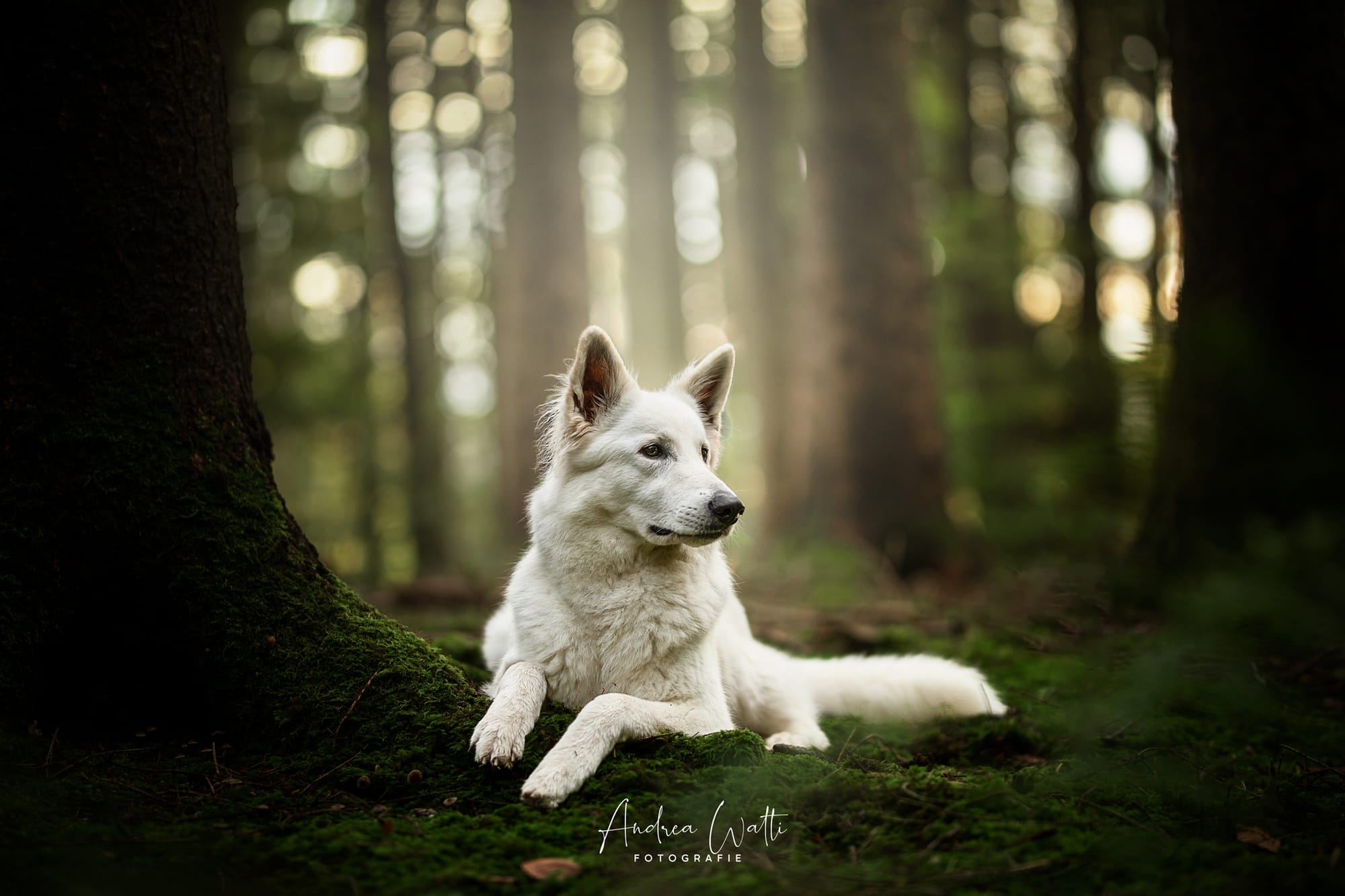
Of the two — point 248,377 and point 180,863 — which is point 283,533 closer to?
point 248,377

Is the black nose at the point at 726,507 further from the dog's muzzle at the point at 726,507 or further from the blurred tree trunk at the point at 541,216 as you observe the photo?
the blurred tree trunk at the point at 541,216

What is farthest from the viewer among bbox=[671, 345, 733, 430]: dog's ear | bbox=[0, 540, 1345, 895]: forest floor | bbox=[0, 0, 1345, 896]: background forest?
bbox=[671, 345, 733, 430]: dog's ear

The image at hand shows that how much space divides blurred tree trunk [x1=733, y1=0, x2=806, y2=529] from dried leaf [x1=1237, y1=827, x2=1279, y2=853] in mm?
13739

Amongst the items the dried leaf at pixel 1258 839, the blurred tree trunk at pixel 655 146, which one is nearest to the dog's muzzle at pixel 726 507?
the dried leaf at pixel 1258 839

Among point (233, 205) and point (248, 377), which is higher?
point (233, 205)

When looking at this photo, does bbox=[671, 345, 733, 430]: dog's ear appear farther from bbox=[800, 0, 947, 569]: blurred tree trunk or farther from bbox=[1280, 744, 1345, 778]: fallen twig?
bbox=[800, 0, 947, 569]: blurred tree trunk

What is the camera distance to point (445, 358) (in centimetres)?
2608

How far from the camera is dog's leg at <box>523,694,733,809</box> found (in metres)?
2.70

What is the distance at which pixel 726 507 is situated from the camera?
3.41 m

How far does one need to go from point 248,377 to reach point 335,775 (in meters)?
1.87

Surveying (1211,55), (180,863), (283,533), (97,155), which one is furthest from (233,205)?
(1211,55)

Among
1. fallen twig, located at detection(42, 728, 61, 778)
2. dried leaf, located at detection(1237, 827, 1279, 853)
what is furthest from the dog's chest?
dried leaf, located at detection(1237, 827, 1279, 853)

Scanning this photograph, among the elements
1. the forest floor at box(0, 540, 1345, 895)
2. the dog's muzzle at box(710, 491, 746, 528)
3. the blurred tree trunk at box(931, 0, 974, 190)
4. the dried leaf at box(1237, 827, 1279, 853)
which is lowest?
the dried leaf at box(1237, 827, 1279, 853)

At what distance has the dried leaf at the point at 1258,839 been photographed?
8.24ft
